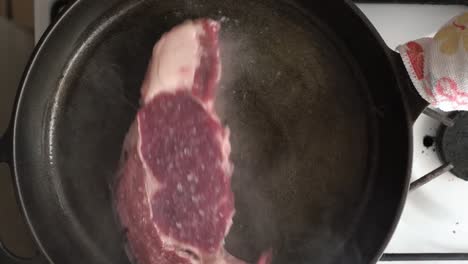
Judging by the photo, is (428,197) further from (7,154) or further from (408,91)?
(7,154)

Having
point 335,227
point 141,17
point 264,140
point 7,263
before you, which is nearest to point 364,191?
point 335,227

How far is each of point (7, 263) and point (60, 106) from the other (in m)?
0.27

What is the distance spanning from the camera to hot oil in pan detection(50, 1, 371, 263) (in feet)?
2.83

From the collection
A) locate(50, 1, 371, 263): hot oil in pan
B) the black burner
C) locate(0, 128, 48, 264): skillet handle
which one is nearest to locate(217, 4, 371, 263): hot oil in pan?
locate(50, 1, 371, 263): hot oil in pan

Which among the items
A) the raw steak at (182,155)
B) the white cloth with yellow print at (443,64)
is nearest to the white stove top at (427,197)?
the white cloth with yellow print at (443,64)

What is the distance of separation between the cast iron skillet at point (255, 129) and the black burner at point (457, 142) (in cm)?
8

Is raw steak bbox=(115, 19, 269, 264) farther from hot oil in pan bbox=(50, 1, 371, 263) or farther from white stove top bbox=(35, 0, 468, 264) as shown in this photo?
white stove top bbox=(35, 0, 468, 264)

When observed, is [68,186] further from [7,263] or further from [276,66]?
[276,66]

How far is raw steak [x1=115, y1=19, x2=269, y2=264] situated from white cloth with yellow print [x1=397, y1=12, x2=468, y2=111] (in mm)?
309

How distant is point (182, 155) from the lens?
32.5 inches

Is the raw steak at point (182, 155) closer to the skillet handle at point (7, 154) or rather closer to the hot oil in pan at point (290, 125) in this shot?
the hot oil in pan at point (290, 125)

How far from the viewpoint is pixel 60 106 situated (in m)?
0.87

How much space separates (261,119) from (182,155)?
151 millimetres

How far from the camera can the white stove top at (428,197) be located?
0.86 m
